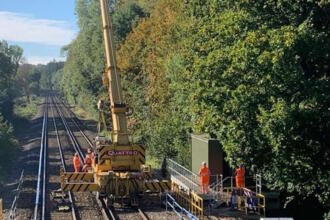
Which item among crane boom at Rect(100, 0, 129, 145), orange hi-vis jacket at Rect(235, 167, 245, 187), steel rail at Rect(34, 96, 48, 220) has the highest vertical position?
crane boom at Rect(100, 0, 129, 145)

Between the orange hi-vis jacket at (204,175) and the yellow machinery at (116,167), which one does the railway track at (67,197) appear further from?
the orange hi-vis jacket at (204,175)

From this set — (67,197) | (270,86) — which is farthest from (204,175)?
(67,197)

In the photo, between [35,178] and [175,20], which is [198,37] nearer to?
[35,178]

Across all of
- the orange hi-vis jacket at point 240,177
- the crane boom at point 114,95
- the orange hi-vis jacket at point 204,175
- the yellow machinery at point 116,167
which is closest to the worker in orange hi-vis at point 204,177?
the orange hi-vis jacket at point 204,175

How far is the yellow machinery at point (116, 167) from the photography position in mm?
25062

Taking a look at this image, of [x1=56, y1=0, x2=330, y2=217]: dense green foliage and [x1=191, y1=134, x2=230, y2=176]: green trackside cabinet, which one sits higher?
[x1=56, y1=0, x2=330, y2=217]: dense green foliage

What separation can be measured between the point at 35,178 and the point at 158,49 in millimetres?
17555

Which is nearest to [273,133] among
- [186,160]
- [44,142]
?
[186,160]

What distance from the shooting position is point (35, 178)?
113ft

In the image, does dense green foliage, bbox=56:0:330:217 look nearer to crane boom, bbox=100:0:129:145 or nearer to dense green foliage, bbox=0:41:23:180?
crane boom, bbox=100:0:129:145

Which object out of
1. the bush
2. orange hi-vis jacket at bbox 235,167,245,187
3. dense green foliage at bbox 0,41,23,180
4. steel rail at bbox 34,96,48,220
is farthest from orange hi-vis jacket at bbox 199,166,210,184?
the bush

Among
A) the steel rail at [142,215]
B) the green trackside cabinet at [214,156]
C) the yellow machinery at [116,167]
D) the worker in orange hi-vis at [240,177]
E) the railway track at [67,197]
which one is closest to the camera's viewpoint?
the steel rail at [142,215]

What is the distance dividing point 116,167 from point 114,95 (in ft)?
10.7

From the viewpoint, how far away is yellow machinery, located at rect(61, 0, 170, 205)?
25062mm
